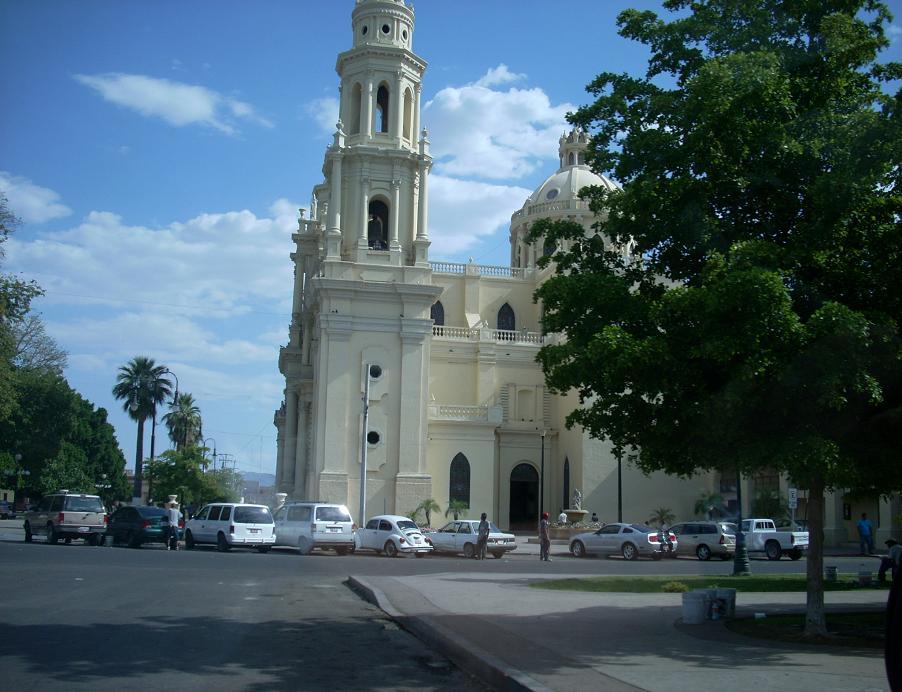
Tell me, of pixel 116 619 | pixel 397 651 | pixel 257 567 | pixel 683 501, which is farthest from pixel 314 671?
pixel 683 501

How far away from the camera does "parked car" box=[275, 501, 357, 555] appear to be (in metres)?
33.7

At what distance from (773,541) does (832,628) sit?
24.4 metres

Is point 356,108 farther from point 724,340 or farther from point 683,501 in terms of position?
point 724,340

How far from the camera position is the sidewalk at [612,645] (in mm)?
9406

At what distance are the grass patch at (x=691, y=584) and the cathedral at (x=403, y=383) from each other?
21.9 meters

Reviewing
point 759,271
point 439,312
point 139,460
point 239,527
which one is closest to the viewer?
point 759,271

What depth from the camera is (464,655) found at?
1088cm

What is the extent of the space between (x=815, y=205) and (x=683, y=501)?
41742mm

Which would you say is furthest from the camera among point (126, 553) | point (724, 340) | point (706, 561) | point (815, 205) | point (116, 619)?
point (706, 561)

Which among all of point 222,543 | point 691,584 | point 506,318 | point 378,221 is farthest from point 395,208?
point 691,584

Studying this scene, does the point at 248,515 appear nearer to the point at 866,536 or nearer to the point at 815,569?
the point at 866,536

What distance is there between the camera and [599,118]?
14531mm

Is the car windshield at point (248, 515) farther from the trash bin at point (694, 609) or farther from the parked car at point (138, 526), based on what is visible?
the trash bin at point (694, 609)

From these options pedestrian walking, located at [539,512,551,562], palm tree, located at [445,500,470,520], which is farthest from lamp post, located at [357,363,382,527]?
pedestrian walking, located at [539,512,551,562]
